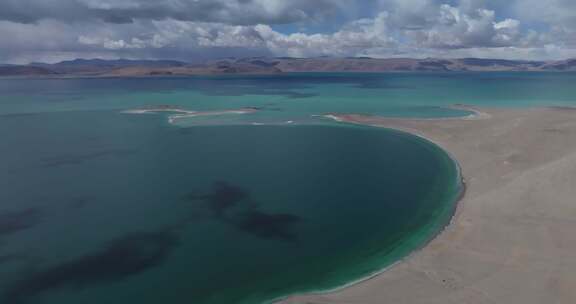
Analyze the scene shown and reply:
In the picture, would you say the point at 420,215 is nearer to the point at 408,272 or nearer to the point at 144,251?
the point at 408,272

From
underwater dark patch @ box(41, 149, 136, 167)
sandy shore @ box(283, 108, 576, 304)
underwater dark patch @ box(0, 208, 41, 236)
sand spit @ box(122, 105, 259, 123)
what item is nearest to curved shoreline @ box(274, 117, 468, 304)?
sandy shore @ box(283, 108, 576, 304)

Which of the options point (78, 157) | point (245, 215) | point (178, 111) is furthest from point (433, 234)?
point (178, 111)

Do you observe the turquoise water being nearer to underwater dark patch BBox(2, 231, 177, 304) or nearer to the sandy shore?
underwater dark patch BBox(2, 231, 177, 304)

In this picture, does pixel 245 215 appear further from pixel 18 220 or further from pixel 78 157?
pixel 78 157

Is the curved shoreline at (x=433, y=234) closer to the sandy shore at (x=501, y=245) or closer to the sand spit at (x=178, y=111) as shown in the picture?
the sandy shore at (x=501, y=245)

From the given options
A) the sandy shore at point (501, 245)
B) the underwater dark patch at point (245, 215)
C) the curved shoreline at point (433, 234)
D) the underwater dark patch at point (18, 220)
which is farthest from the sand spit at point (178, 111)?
the sandy shore at point (501, 245)
